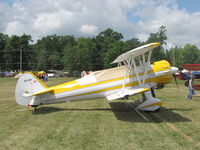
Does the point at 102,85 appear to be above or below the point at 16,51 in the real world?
below

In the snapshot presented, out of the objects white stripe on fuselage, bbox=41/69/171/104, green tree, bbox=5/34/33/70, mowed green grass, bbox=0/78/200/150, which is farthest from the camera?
green tree, bbox=5/34/33/70

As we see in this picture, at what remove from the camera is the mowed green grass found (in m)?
4.35

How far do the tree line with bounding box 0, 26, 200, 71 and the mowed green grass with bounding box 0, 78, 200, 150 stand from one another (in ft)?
147

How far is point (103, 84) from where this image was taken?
766cm

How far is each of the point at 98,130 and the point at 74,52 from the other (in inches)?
2411

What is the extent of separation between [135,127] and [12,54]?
6486 centimetres

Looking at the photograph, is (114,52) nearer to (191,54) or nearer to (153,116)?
(191,54)

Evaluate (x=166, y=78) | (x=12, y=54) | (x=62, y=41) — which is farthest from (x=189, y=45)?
(x=166, y=78)

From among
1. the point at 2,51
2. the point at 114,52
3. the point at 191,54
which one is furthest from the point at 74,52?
the point at 191,54

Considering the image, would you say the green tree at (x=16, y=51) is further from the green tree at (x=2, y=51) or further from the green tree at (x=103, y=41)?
the green tree at (x=103, y=41)

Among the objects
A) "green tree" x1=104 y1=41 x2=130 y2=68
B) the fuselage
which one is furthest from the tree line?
the fuselage

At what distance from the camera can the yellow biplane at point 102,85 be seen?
7445 mm

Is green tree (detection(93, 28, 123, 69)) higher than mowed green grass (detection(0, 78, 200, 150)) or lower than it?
higher

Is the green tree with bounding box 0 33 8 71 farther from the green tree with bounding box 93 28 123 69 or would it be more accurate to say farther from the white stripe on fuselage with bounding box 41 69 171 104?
the white stripe on fuselage with bounding box 41 69 171 104
